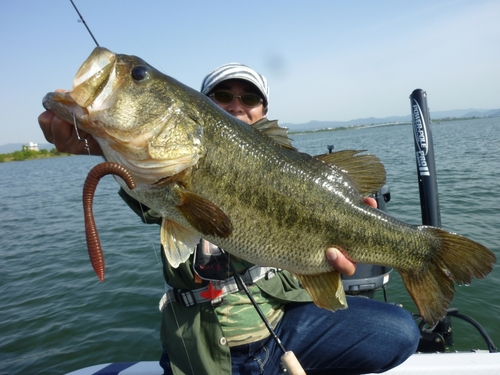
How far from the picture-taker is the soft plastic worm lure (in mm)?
1637

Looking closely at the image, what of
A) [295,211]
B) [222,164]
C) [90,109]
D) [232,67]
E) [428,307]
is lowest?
[428,307]

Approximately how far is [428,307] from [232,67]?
111 inches

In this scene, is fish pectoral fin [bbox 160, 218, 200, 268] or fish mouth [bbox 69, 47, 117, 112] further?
fish pectoral fin [bbox 160, 218, 200, 268]

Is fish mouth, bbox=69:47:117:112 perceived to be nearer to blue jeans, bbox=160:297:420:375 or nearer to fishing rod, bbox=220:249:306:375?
fishing rod, bbox=220:249:306:375

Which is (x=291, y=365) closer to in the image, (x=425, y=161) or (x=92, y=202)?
(x=92, y=202)

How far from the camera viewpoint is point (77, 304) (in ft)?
24.4

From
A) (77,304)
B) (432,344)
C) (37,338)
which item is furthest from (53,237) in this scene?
(432,344)

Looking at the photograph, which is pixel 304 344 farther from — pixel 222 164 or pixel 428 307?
pixel 222 164

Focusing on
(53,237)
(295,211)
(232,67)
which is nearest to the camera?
(295,211)

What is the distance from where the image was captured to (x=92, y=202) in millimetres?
1648

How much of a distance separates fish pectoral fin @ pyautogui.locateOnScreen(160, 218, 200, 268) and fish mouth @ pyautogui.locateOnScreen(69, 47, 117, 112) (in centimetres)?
82

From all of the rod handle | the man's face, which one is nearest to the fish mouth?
the man's face

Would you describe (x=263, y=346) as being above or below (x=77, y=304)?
above

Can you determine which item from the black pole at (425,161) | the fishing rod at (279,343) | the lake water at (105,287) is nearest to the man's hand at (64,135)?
the lake water at (105,287)
